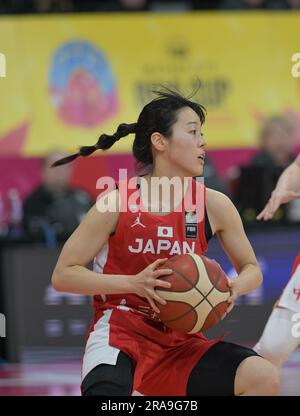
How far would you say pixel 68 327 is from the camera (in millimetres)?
8445

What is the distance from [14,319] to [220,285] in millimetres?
3977

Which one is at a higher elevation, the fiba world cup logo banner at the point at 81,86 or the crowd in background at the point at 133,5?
the crowd in background at the point at 133,5

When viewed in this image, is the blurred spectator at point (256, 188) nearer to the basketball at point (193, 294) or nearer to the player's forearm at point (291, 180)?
the player's forearm at point (291, 180)

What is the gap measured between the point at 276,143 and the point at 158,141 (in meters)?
5.68

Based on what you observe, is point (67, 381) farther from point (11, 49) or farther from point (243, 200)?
point (11, 49)

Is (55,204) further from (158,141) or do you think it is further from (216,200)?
(216,200)

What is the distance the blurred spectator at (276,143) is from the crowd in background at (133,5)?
2.23m

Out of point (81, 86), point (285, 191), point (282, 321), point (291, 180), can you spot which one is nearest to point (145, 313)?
point (282, 321)

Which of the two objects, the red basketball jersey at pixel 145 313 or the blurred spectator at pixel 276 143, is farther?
the blurred spectator at pixel 276 143

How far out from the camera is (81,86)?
1213cm

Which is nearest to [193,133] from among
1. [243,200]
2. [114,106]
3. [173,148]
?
[173,148]

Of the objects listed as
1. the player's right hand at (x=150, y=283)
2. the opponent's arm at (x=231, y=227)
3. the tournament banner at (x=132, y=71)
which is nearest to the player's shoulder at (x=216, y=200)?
the opponent's arm at (x=231, y=227)

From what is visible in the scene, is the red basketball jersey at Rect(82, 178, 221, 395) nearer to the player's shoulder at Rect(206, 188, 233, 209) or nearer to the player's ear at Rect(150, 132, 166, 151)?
the player's shoulder at Rect(206, 188, 233, 209)

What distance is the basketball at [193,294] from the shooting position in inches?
178
